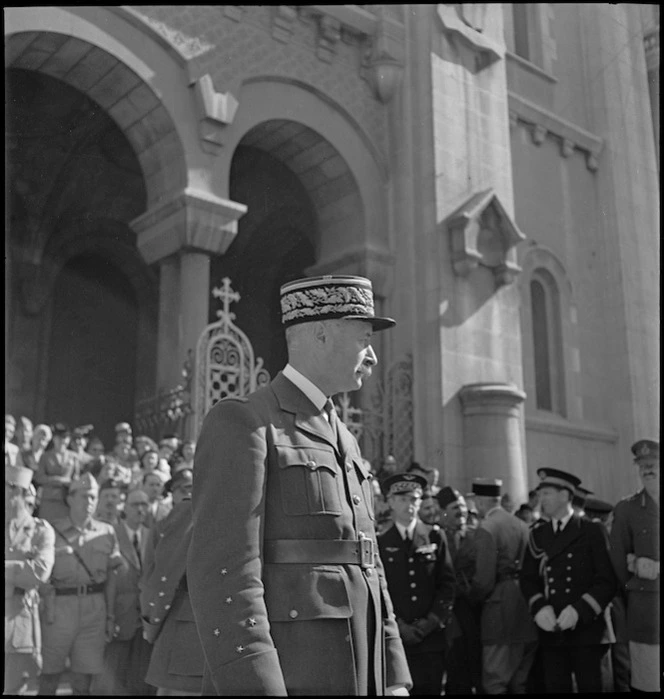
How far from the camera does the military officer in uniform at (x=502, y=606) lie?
7.24 metres

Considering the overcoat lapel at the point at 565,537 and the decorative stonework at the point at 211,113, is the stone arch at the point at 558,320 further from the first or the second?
the overcoat lapel at the point at 565,537

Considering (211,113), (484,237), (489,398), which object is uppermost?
(211,113)

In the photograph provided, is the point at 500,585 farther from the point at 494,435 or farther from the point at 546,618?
the point at 494,435

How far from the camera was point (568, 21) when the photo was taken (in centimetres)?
1653

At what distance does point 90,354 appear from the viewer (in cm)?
1634

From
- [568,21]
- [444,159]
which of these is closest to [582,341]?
[444,159]

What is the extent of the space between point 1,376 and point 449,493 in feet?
12.9

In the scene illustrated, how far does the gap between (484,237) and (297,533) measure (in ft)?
35.2

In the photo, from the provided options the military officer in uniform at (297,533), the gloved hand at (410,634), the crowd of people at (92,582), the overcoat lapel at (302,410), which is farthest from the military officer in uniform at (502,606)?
the overcoat lapel at (302,410)

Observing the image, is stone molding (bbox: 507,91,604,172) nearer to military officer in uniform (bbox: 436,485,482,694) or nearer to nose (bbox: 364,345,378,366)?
military officer in uniform (bbox: 436,485,482,694)

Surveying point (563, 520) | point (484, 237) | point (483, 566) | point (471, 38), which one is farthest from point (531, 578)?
point (471, 38)

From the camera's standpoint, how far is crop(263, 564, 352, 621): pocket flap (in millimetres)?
2596

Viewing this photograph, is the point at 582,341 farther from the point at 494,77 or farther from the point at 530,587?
the point at 530,587

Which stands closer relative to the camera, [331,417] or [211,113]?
[331,417]
